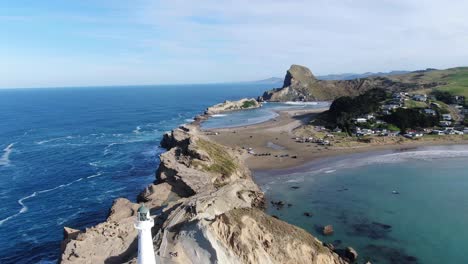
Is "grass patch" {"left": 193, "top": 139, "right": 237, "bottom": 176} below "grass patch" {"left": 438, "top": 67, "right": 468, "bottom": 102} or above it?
below

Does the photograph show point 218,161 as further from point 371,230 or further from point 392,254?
point 392,254

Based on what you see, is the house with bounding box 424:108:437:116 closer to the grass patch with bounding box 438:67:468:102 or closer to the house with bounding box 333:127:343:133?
the house with bounding box 333:127:343:133

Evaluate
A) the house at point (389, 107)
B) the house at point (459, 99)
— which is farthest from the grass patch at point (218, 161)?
the house at point (459, 99)

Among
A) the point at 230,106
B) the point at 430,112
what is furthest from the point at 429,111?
the point at 230,106

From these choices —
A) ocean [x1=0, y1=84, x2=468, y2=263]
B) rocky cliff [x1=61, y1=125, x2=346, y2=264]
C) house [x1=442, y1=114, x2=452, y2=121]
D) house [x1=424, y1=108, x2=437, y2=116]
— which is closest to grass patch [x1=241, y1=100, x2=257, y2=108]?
ocean [x1=0, y1=84, x2=468, y2=263]

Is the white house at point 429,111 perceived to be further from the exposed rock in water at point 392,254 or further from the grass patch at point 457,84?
the exposed rock in water at point 392,254

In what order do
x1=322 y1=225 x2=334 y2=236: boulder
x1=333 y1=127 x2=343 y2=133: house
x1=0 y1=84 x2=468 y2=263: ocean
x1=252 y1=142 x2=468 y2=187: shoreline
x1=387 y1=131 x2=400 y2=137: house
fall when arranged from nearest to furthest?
x1=0 y1=84 x2=468 y2=263: ocean → x1=322 y1=225 x2=334 y2=236: boulder → x1=252 y1=142 x2=468 y2=187: shoreline → x1=387 y1=131 x2=400 y2=137: house → x1=333 y1=127 x2=343 y2=133: house
